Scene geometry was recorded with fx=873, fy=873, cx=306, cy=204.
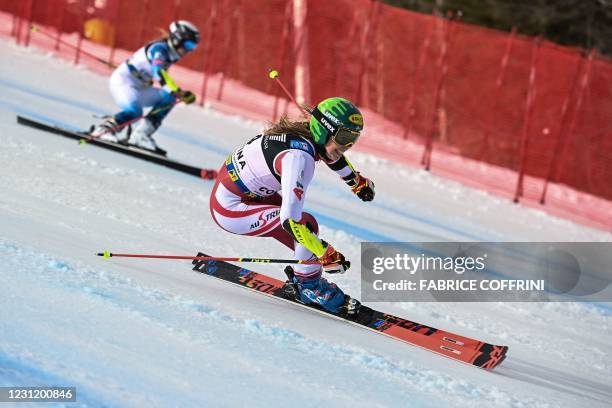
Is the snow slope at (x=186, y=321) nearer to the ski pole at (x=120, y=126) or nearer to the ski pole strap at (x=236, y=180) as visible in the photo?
the ski pole at (x=120, y=126)

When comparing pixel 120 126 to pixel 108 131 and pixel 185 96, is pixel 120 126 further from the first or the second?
pixel 185 96

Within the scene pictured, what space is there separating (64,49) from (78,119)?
7.65 m

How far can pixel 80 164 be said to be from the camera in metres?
9.03

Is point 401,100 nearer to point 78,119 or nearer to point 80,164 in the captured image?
point 78,119

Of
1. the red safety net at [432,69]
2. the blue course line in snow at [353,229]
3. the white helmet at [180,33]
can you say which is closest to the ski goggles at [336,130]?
the blue course line in snow at [353,229]

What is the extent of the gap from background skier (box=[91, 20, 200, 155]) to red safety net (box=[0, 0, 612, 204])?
20.7 feet

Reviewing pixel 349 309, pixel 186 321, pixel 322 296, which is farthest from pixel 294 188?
pixel 186 321

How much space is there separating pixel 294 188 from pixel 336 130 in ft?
1.68

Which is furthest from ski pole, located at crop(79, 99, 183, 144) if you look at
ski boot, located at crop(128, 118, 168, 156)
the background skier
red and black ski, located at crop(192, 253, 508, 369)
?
red and black ski, located at crop(192, 253, 508, 369)

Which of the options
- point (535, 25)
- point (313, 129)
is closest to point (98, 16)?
point (535, 25)

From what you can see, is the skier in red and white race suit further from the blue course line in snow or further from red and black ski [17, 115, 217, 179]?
red and black ski [17, 115, 217, 179]

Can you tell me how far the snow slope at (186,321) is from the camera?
3801 millimetres

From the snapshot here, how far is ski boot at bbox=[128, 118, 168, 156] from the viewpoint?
35.3ft

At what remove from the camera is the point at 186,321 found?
182 inches
